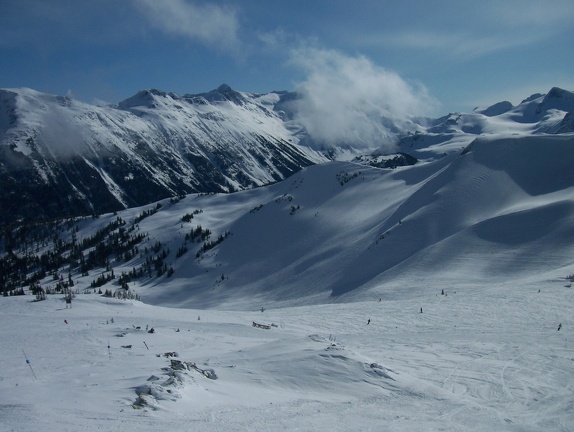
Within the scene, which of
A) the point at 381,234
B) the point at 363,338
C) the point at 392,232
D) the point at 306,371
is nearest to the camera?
the point at 306,371

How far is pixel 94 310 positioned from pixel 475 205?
41229mm

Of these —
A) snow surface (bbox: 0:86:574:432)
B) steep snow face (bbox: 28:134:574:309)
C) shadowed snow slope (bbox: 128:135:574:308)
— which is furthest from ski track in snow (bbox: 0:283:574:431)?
shadowed snow slope (bbox: 128:135:574:308)

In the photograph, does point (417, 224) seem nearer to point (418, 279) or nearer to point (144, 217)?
point (418, 279)

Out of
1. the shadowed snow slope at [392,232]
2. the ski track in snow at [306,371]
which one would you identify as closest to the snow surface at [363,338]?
the ski track in snow at [306,371]

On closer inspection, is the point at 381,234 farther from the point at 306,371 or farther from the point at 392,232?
the point at 306,371

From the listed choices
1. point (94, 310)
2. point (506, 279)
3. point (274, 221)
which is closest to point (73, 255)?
point (274, 221)

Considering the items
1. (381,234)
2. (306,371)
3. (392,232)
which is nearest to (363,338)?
(306,371)

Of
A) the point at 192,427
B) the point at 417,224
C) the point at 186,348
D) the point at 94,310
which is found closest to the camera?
the point at 192,427

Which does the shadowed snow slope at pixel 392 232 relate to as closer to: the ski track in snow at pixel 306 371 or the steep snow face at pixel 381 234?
the steep snow face at pixel 381 234

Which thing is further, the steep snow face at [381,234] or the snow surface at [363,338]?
the steep snow face at [381,234]

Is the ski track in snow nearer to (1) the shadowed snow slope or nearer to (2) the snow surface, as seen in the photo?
(2) the snow surface

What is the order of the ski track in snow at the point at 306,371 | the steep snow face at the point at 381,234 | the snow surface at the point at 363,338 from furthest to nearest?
the steep snow face at the point at 381,234
the snow surface at the point at 363,338
the ski track in snow at the point at 306,371

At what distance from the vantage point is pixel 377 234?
172 feet

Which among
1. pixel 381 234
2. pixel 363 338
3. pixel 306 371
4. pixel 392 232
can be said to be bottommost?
pixel 363 338
